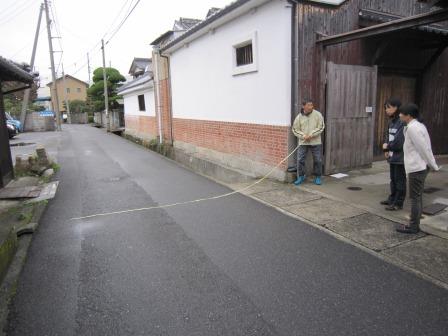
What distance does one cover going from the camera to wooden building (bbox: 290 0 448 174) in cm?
705

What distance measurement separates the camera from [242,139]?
29.8 ft

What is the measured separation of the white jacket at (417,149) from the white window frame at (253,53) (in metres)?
4.50

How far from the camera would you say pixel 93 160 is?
13211 mm

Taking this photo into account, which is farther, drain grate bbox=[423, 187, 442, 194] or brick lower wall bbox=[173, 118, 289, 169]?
brick lower wall bbox=[173, 118, 289, 169]

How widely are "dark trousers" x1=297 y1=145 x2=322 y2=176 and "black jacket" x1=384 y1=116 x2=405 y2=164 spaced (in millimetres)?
1868

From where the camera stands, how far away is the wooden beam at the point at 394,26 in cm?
476

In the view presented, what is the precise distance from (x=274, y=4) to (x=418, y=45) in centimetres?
458

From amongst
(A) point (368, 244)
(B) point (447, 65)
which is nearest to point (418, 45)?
(B) point (447, 65)

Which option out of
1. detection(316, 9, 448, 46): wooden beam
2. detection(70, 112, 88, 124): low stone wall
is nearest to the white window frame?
detection(316, 9, 448, 46): wooden beam

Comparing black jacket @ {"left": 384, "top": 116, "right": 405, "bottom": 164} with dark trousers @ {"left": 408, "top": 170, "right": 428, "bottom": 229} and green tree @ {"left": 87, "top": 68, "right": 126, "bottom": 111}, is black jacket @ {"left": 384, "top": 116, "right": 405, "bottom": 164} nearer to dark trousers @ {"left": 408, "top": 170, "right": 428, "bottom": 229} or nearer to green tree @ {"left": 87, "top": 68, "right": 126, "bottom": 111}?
dark trousers @ {"left": 408, "top": 170, "right": 428, "bottom": 229}

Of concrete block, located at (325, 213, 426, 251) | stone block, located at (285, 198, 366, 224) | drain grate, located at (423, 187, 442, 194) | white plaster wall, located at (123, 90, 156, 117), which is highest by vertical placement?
white plaster wall, located at (123, 90, 156, 117)

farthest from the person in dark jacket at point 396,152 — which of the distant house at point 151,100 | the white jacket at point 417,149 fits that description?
the distant house at point 151,100

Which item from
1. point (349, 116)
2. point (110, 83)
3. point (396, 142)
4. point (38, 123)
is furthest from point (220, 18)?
point (110, 83)

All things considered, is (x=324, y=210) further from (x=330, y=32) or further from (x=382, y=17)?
(x=382, y=17)
